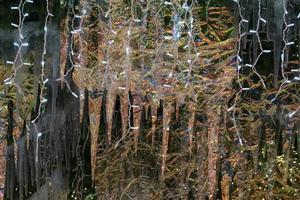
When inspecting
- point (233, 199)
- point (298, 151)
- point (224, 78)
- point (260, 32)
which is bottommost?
point (233, 199)

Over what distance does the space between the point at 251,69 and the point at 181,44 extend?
25 centimetres

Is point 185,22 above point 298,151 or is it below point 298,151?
above

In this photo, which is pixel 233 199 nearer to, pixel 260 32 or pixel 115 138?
pixel 115 138

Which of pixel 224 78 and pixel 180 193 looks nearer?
pixel 224 78

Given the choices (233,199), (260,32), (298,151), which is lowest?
(233,199)

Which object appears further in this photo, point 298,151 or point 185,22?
point 298,151

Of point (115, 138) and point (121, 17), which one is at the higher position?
point (121, 17)

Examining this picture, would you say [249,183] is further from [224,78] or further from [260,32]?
[260,32]

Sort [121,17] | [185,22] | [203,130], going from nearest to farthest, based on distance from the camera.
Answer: [185,22] → [121,17] → [203,130]

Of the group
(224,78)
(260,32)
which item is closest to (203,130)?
(224,78)

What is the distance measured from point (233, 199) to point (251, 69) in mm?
537

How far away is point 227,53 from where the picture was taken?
7.01 ft

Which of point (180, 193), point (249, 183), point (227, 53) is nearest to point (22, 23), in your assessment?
point (227, 53)

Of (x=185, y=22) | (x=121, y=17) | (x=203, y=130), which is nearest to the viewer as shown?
(x=185, y=22)
